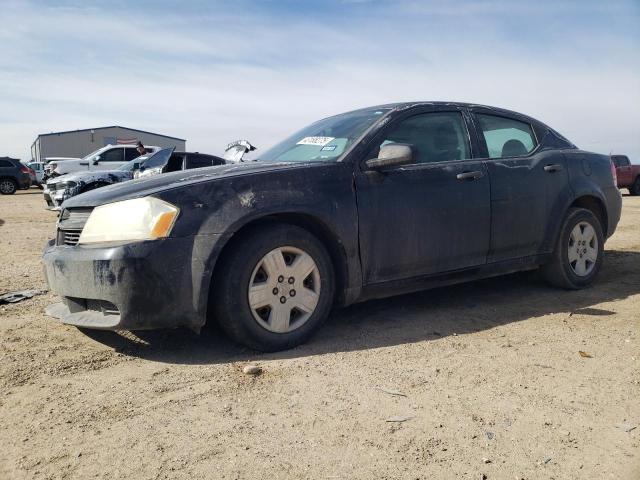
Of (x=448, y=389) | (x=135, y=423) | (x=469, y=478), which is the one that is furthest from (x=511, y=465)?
(x=135, y=423)

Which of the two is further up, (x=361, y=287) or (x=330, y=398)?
(x=361, y=287)

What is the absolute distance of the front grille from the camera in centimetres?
347

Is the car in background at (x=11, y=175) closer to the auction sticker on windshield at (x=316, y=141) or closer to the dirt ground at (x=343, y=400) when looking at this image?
the dirt ground at (x=343, y=400)

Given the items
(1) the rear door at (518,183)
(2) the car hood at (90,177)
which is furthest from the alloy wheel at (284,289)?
(2) the car hood at (90,177)

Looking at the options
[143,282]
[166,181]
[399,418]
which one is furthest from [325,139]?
[399,418]

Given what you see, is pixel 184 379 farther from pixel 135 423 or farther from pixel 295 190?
pixel 295 190

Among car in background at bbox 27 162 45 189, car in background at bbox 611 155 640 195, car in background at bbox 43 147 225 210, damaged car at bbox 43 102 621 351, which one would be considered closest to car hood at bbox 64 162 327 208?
damaged car at bbox 43 102 621 351

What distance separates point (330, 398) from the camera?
9.05 feet

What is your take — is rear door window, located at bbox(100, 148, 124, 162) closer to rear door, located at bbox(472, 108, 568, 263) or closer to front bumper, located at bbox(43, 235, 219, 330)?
rear door, located at bbox(472, 108, 568, 263)

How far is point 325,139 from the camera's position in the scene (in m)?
4.21

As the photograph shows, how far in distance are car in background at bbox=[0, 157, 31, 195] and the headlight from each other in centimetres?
2390

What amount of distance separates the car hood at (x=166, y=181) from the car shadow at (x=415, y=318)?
946 millimetres

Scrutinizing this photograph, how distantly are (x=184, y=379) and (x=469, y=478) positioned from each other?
159 cm

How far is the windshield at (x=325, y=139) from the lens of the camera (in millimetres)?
3994
